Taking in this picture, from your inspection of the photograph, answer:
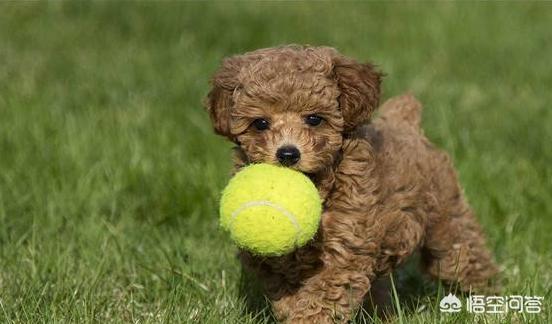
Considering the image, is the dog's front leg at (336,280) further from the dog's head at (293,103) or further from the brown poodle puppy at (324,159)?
the dog's head at (293,103)

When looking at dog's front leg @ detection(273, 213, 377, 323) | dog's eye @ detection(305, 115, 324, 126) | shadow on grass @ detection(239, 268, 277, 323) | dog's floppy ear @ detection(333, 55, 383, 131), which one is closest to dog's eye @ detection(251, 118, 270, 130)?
dog's eye @ detection(305, 115, 324, 126)

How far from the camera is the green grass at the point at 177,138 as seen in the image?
200 inches

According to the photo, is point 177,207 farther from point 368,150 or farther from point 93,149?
point 368,150

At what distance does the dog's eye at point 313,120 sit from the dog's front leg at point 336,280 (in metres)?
0.39

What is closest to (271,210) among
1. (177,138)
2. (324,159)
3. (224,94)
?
(324,159)

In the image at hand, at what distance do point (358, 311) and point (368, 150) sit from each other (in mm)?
713

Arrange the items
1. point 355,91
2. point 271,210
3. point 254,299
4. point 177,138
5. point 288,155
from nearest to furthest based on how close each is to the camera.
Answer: point 271,210
point 288,155
point 355,91
point 254,299
point 177,138

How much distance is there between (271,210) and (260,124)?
47 centimetres

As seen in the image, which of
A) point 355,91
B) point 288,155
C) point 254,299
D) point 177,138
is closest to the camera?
point 288,155

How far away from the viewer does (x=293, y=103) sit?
4148 mm

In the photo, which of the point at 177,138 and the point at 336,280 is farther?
the point at 177,138

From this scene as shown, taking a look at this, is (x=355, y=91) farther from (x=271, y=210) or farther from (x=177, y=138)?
(x=177, y=138)

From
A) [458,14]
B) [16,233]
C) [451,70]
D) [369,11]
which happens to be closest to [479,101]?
[451,70]

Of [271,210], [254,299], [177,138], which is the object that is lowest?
[177,138]
